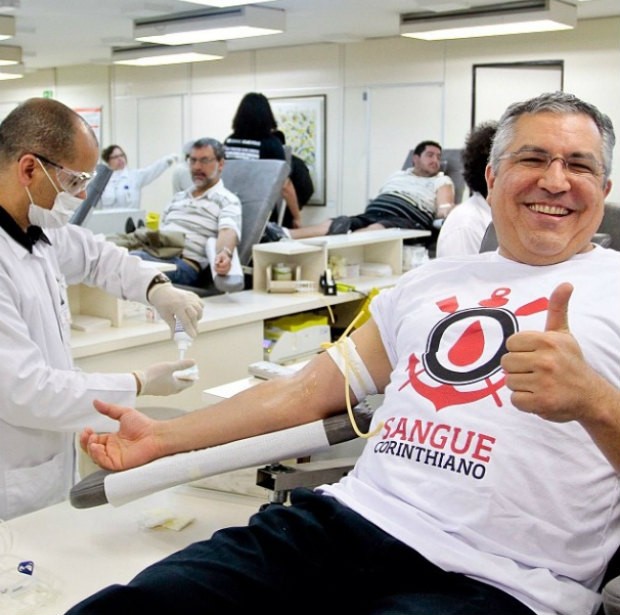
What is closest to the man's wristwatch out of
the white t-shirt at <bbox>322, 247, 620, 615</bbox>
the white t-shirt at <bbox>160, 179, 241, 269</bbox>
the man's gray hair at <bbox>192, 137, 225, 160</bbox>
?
the white t-shirt at <bbox>322, 247, 620, 615</bbox>

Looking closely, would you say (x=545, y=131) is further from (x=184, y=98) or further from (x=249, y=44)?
(x=184, y=98)

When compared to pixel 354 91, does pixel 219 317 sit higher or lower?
lower

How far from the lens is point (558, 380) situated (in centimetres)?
115

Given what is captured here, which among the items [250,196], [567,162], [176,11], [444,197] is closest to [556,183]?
[567,162]

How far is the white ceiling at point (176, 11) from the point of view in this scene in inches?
258

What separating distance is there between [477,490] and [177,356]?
7.25 ft

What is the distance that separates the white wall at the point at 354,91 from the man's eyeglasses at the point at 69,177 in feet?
18.4

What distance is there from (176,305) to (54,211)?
0.49 metres

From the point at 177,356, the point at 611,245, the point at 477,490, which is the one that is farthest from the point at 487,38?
the point at 477,490

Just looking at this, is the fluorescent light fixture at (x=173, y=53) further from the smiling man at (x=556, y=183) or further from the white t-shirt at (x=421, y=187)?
the smiling man at (x=556, y=183)

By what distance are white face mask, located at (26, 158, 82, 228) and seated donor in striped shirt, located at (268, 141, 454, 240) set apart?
12.6 ft

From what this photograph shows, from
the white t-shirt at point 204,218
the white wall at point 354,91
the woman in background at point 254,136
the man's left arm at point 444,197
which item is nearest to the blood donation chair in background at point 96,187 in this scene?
the white t-shirt at point 204,218

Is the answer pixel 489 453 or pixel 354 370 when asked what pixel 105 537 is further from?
pixel 489 453

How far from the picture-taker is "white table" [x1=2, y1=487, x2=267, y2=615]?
4.95 ft
